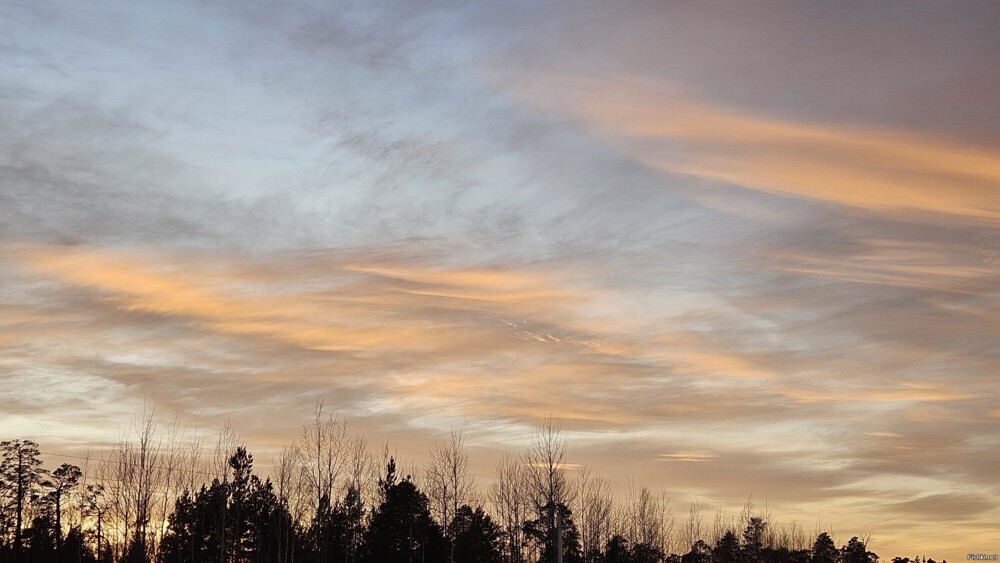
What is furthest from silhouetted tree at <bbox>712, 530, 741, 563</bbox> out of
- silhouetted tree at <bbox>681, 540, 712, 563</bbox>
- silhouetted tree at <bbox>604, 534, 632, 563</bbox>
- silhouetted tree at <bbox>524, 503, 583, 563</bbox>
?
silhouetted tree at <bbox>524, 503, 583, 563</bbox>

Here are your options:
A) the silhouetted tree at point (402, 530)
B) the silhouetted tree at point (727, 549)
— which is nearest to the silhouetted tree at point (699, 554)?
the silhouetted tree at point (727, 549)

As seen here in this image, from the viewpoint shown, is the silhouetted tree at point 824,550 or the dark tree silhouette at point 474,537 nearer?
the dark tree silhouette at point 474,537

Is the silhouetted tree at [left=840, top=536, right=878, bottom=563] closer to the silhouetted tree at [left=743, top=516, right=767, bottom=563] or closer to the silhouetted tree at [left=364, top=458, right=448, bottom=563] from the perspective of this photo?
the silhouetted tree at [left=743, top=516, right=767, bottom=563]

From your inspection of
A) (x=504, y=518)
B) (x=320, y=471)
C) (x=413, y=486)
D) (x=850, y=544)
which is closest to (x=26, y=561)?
(x=320, y=471)

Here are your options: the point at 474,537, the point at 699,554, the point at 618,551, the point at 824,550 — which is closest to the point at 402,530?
the point at 474,537

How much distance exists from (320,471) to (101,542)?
14805 mm

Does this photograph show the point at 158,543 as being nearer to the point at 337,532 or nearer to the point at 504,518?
the point at 337,532

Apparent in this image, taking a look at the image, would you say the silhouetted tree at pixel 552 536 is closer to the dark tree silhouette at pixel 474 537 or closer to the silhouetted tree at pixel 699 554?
the dark tree silhouette at pixel 474 537

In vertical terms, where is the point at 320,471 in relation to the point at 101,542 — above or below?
above

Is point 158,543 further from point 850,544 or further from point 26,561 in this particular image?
point 850,544

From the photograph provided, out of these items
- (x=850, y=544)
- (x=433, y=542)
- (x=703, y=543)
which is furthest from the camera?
(x=850, y=544)

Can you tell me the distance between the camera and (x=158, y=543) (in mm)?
58156

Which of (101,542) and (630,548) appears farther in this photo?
(630,548)

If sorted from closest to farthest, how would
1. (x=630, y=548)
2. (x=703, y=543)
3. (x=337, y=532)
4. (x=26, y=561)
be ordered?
1. (x=26, y=561)
2. (x=337, y=532)
3. (x=630, y=548)
4. (x=703, y=543)
